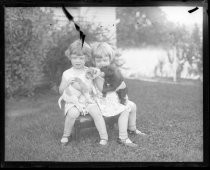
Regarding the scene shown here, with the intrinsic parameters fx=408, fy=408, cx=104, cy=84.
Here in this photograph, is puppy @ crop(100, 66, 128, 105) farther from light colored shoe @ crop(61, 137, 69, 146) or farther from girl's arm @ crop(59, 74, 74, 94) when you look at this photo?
light colored shoe @ crop(61, 137, 69, 146)

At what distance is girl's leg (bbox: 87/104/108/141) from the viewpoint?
4215 mm

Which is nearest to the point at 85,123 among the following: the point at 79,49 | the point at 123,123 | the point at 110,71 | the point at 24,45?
the point at 123,123

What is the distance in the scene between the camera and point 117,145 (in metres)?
4.23

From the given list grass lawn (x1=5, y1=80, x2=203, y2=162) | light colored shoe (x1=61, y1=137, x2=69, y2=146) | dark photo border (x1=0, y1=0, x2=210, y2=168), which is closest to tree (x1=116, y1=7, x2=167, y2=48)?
dark photo border (x1=0, y1=0, x2=210, y2=168)

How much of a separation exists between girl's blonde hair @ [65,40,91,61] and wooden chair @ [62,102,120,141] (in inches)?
24.5

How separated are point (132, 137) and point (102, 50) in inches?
37.8

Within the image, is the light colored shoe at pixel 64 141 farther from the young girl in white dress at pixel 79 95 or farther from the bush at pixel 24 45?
the bush at pixel 24 45

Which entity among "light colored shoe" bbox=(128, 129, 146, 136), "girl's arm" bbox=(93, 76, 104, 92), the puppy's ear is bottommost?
"light colored shoe" bbox=(128, 129, 146, 136)

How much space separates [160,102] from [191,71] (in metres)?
0.46

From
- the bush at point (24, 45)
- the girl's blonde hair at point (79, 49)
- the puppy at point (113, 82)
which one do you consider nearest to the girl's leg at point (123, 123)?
the puppy at point (113, 82)

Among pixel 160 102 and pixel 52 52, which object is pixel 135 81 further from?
pixel 52 52

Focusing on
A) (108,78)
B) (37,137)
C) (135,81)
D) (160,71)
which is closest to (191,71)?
(160,71)

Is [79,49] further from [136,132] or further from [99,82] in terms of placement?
[136,132]

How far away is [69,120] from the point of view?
4242 millimetres
